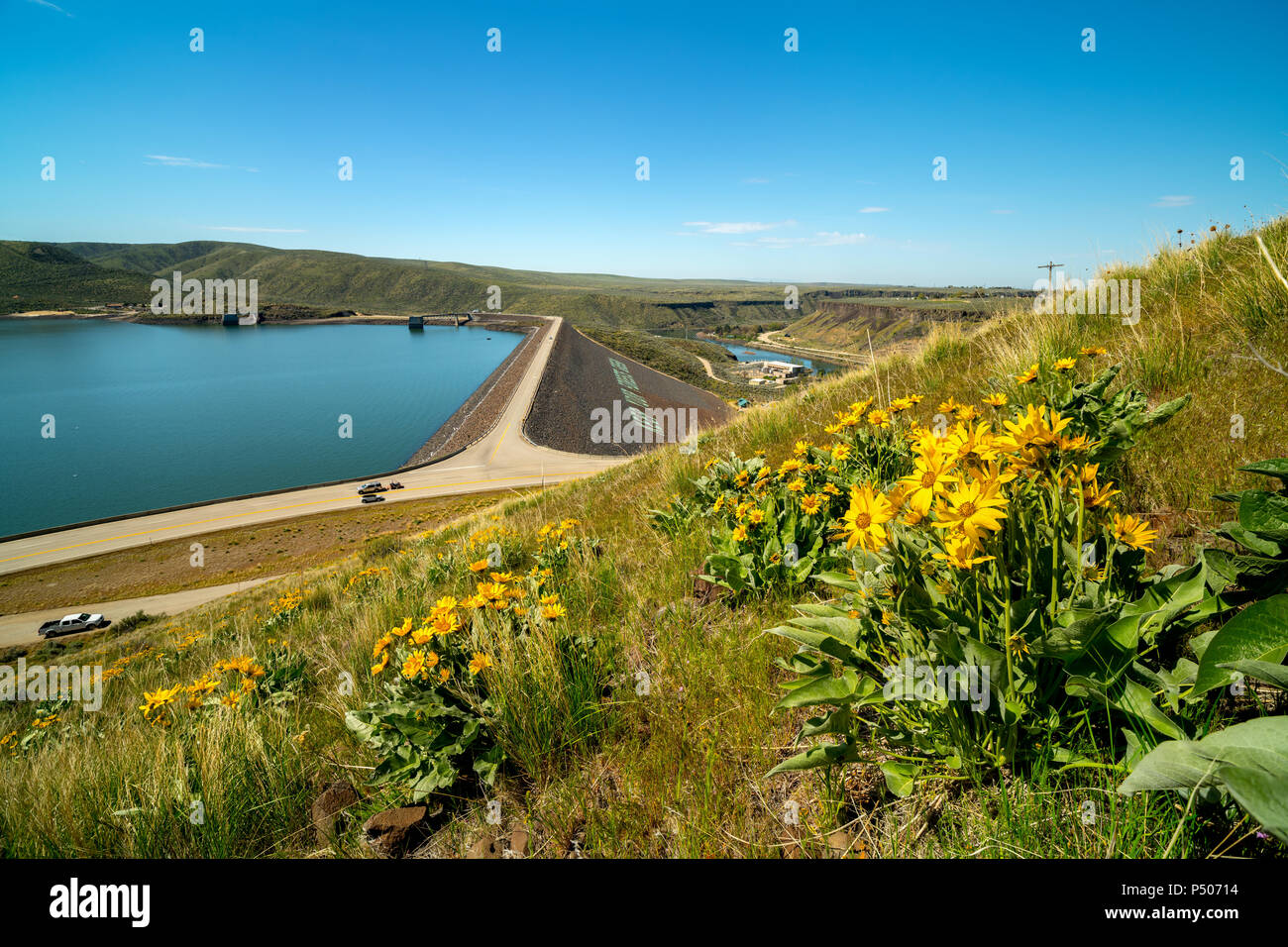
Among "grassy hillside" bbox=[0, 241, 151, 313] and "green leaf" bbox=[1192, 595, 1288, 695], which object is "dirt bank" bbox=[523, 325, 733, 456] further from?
"grassy hillside" bbox=[0, 241, 151, 313]

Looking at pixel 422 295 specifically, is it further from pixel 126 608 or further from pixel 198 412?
pixel 126 608

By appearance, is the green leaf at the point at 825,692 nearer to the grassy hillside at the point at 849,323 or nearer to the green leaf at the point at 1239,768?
the green leaf at the point at 1239,768

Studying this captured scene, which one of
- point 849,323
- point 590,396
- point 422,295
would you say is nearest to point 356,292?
point 422,295

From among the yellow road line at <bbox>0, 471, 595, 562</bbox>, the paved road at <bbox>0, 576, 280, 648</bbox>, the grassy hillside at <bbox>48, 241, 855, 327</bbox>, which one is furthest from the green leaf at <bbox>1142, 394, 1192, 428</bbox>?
the grassy hillside at <bbox>48, 241, 855, 327</bbox>

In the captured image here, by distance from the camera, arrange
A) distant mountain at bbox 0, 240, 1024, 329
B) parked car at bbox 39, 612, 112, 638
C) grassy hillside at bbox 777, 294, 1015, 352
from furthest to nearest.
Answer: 1. distant mountain at bbox 0, 240, 1024, 329
2. grassy hillside at bbox 777, 294, 1015, 352
3. parked car at bbox 39, 612, 112, 638

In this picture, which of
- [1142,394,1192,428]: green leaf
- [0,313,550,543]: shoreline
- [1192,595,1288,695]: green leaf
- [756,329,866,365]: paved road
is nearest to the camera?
[1192,595,1288,695]: green leaf
